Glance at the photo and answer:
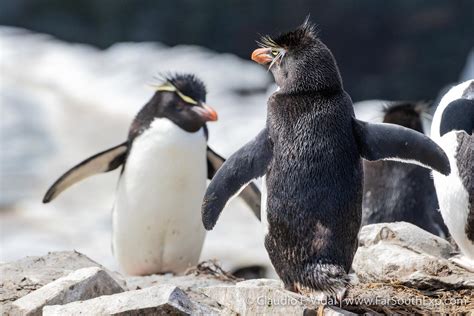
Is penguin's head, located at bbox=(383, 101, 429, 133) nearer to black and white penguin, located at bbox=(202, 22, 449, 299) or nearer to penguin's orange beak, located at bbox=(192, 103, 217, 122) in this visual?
penguin's orange beak, located at bbox=(192, 103, 217, 122)

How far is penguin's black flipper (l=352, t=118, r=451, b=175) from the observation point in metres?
3.58

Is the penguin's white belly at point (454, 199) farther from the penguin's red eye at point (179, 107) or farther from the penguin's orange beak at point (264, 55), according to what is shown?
the penguin's red eye at point (179, 107)

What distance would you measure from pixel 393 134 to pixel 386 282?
0.61 meters

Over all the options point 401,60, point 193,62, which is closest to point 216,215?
point 193,62

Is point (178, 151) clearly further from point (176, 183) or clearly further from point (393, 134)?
point (393, 134)

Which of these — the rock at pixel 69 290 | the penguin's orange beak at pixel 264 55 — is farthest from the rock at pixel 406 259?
the rock at pixel 69 290

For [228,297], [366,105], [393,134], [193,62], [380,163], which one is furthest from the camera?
[193,62]

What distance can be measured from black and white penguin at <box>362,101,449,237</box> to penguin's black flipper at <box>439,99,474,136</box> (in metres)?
1.31

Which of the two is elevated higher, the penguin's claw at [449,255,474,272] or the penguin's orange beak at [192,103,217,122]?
the penguin's orange beak at [192,103,217,122]

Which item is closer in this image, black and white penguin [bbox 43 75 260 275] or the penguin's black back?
the penguin's black back

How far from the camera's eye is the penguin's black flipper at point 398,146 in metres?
3.58

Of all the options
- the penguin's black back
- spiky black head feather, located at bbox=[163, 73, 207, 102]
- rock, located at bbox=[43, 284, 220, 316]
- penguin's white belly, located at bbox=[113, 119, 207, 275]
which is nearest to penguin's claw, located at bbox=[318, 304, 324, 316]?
the penguin's black back

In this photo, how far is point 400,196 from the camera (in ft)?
18.1

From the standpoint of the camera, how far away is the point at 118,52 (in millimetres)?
13883
